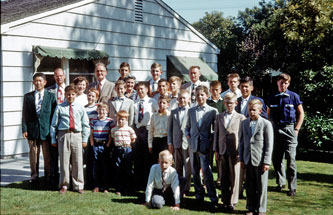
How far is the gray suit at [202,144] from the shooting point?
4.80 meters

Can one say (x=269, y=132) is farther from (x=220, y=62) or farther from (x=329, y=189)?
(x=220, y=62)

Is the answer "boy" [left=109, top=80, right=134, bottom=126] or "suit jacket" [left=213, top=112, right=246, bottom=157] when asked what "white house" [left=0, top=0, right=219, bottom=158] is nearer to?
"boy" [left=109, top=80, right=134, bottom=126]

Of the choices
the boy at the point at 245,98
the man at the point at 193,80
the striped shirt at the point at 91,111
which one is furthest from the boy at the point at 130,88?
the boy at the point at 245,98

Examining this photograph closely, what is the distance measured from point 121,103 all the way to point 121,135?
21.2 inches

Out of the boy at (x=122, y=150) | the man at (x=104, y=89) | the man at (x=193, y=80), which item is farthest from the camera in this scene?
the man at (x=104, y=89)

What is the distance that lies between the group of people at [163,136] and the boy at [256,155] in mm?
12

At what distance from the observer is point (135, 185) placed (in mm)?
5750

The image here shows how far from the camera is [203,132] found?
4.86 meters

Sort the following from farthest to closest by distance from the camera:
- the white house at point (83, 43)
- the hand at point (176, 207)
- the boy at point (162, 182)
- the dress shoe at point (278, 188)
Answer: the white house at point (83, 43) < the dress shoe at point (278, 188) < the boy at point (162, 182) < the hand at point (176, 207)

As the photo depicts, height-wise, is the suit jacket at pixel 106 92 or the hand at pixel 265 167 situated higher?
the suit jacket at pixel 106 92

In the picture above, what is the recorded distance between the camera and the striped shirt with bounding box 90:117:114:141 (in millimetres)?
5430

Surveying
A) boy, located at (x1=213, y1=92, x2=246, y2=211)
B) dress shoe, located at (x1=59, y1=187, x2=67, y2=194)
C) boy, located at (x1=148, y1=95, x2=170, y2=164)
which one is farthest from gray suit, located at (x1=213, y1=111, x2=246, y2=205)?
dress shoe, located at (x1=59, y1=187, x2=67, y2=194)

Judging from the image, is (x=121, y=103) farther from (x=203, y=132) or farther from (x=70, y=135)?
(x=203, y=132)

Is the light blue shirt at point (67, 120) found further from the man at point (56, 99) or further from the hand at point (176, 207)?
the hand at point (176, 207)
